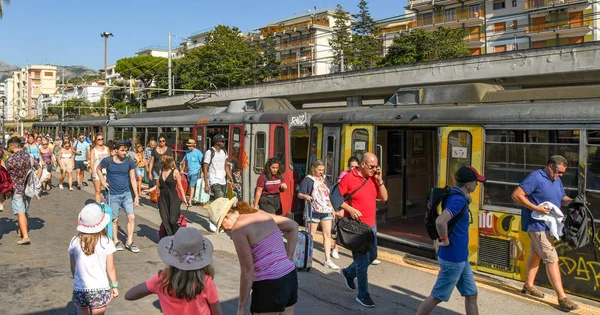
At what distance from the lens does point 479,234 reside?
7391 mm

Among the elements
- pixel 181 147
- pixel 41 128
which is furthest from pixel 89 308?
pixel 41 128

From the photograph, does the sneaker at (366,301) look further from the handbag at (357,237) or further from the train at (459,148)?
the train at (459,148)

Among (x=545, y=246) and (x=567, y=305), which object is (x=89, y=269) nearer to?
(x=545, y=246)

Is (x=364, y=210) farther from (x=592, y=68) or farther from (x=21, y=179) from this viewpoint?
(x=592, y=68)

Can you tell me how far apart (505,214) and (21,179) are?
779cm

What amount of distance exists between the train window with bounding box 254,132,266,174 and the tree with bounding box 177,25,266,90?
44.4 m

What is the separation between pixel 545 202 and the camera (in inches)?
244

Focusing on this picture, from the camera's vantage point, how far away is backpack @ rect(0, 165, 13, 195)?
8570 millimetres

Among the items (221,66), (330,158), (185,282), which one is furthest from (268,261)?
(221,66)

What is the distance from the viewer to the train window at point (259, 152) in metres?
12.2

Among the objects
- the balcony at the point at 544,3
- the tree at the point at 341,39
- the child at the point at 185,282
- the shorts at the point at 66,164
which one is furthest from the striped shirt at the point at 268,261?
the balcony at the point at 544,3

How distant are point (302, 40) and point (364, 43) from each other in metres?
21.7

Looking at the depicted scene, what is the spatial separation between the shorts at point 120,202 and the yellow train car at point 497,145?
144 inches

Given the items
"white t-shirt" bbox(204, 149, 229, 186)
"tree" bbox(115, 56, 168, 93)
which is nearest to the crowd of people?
"white t-shirt" bbox(204, 149, 229, 186)
